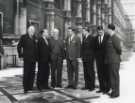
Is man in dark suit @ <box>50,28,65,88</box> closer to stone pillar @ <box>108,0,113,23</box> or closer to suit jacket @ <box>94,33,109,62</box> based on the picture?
suit jacket @ <box>94,33,109,62</box>

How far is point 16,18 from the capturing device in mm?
19609

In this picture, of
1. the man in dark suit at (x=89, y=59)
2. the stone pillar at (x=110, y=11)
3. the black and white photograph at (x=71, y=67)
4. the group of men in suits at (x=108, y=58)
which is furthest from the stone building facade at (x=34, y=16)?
the stone pillar at (x=110, y=11)

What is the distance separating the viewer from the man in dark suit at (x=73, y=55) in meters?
9.20

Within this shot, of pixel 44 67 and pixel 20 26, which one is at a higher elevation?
pixel 20 26

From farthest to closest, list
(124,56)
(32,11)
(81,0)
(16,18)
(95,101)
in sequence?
(81,0) → (124,56) → (32,11) → (16,18) → (95,101)

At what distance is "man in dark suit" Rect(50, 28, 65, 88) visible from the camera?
30.4 ft

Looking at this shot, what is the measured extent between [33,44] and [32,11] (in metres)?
13.8

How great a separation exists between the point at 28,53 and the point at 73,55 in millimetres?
1490

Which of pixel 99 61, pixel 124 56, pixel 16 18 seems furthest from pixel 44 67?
pixel 124 56

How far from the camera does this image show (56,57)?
9297 mm

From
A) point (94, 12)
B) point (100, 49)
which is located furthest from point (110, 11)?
point (100, 49)

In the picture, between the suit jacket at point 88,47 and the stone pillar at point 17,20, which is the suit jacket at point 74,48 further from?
the stone pillar at point 17,20

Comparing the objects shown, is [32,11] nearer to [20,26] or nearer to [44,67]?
[20,26]

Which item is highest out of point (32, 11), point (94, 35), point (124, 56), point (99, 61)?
point (32, 11)
